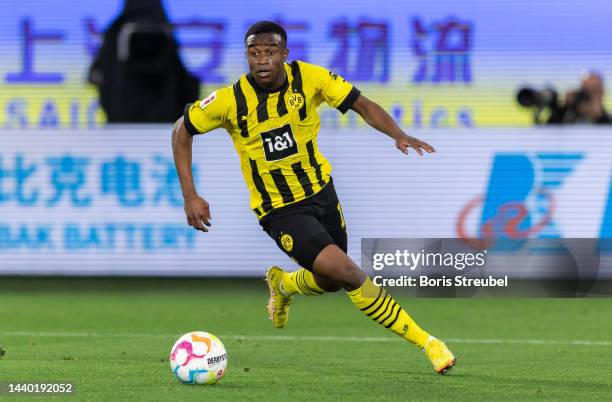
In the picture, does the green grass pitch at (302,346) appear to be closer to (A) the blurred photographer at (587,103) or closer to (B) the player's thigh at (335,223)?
(B) the player's thigh at (335,223)

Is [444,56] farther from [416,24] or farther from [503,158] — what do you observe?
[503,158]

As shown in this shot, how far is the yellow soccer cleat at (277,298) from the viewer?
9250 mm

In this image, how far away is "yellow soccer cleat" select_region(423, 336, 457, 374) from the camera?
7.68 m

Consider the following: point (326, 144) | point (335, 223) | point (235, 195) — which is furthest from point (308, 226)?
point (235, 195)

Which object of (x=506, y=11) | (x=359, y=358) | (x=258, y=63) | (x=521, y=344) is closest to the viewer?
(x=258, y=63)

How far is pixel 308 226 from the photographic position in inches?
314

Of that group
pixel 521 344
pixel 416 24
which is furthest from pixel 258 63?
pixel 416 24

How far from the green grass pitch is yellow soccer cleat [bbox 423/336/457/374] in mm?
86

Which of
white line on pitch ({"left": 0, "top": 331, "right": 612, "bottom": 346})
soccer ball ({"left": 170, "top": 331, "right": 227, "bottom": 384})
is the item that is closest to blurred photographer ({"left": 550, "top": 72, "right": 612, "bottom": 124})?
white line on pitch ({"left": 0, "top": 331, "right": 612, "bottom": 346})

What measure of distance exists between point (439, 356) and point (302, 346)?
7.62 feet

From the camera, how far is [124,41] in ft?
55.8

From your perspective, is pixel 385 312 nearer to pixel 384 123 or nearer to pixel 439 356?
pixel 439 356

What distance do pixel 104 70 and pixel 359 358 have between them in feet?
30.0

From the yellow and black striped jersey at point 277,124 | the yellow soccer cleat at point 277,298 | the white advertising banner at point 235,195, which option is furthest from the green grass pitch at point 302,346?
the yellow and black striped jersey at point 277,124
